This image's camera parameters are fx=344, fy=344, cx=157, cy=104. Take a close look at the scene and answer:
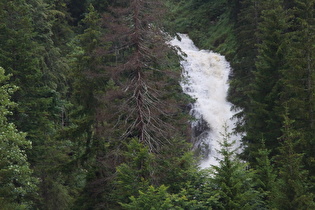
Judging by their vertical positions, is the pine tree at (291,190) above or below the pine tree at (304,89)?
below

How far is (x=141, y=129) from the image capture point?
38.7 ft

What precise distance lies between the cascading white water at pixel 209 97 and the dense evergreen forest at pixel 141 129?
8392 mm

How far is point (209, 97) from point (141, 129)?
18683mm

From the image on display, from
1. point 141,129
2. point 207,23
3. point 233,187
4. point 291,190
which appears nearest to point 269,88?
point 291,190

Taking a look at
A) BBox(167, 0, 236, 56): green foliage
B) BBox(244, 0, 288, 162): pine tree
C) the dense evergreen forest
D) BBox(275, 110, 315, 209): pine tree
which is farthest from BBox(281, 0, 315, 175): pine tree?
BBox(167, 0, 236, 56): green foliage

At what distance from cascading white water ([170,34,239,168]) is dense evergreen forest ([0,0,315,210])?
330 inches

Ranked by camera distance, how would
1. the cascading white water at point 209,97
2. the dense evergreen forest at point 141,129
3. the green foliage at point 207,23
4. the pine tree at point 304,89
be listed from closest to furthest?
the dense evergreen forest at point 141,129, the pine tree at point 304,89, the cascading white water at point 209,97, the green foliage at point 207,23

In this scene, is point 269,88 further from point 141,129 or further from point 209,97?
point 209,97

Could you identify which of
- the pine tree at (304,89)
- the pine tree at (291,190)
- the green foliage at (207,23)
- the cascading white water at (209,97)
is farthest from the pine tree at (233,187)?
the green foliage at (207,23)

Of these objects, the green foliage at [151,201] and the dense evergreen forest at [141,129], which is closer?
the green foliage at [151,201]

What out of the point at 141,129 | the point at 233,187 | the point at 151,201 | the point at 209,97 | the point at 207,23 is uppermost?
the point at 207,23

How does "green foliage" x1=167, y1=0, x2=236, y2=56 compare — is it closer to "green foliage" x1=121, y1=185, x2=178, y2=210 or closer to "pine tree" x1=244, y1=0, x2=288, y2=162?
"pine tree" x1=244, y1=0, x2=288, y2=162

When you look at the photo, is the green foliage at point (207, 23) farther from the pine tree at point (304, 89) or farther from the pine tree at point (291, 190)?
the pine tree at point (291, 190)

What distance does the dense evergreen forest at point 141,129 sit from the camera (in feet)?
35.9
